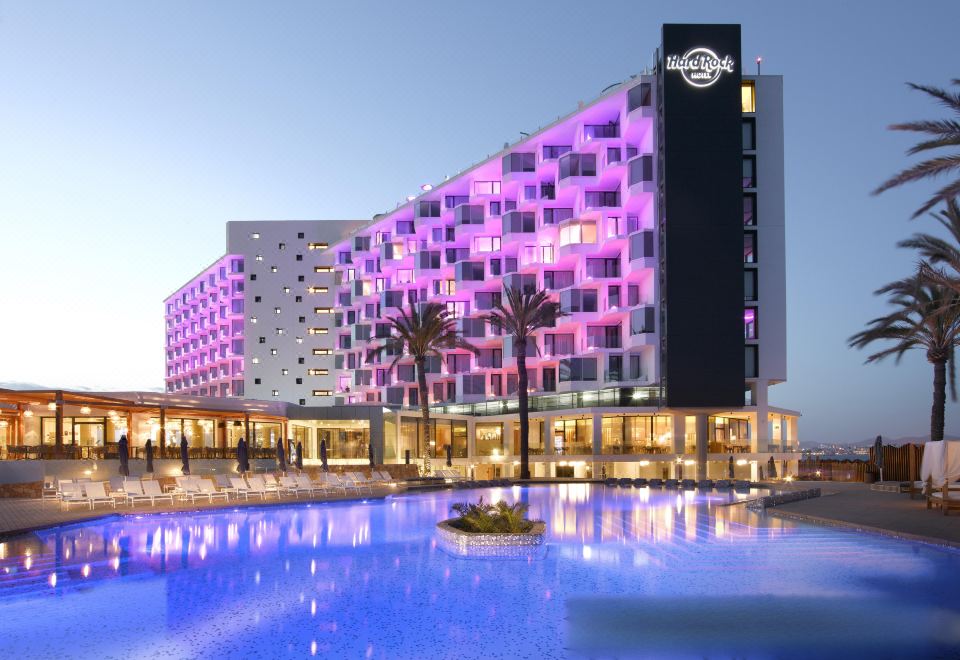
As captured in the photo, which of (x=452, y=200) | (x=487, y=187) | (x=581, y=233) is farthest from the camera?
(x=452, y=200)

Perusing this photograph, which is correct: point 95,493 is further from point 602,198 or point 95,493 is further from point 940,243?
point 602,198

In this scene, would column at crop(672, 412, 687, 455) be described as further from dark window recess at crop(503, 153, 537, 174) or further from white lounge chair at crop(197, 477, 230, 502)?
white lounge chair at crop(197, 477, 230, 502)

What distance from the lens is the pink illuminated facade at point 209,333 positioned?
93.2 m

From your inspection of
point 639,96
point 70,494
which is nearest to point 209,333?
point 639,96

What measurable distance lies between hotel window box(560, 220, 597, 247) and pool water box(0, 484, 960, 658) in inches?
1467

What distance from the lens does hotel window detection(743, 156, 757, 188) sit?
51688 mm

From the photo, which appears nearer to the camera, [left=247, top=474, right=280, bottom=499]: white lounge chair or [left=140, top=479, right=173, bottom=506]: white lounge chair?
[left=140, top=479, right=173, bottom=506]: white lounge chair

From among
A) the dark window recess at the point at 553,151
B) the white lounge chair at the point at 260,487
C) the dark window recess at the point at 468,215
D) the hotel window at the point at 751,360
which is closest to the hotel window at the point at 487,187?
the dark window recess at the point at 468,215

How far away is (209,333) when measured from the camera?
3989 inches

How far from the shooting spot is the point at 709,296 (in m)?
49.0

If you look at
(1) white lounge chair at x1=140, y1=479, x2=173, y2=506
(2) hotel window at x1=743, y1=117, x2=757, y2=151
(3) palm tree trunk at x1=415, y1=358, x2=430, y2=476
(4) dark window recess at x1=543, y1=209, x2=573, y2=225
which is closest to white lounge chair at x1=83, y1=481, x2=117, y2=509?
(1) white lounge chair at x1=140, y1=479, x2=173, y2=506

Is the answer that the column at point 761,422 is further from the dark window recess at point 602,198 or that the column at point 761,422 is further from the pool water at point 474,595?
the pool water at point 474,595

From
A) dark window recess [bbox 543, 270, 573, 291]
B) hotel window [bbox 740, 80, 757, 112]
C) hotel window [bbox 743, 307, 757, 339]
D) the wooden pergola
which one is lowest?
the wooden pergola

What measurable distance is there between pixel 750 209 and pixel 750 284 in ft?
14.6
